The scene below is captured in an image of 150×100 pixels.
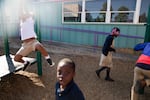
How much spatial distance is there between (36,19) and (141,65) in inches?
128

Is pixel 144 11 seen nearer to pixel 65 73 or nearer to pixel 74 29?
pixel 74 29

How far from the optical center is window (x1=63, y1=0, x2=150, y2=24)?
28.2 feet

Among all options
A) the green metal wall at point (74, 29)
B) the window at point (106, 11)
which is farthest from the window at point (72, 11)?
the green metal wall at point (74, 29)

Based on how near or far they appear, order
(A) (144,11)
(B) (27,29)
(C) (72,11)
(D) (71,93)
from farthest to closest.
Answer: (C) (72,11) < (A) (144,11) < (B) (27,29) < (D) (71,93)

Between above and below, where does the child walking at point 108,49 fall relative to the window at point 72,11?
below

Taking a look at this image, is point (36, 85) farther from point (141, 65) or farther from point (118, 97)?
point (141, 65)

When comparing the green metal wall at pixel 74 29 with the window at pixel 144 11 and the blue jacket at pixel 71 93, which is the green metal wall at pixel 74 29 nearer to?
the window at pixel 144 11

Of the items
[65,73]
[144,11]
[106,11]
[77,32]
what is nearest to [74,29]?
[77,32]

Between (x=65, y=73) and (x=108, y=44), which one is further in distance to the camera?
(x=108, y=44)

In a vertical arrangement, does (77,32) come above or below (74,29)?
below

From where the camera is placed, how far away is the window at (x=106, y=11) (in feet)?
Answer: 28.2

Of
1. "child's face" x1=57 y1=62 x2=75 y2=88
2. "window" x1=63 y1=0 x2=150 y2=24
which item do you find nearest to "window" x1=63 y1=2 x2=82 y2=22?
"window" x1=63 y1=0 x2=150 y2=24

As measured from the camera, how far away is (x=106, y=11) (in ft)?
30.9

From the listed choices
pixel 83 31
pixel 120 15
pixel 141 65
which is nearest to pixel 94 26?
pixel 83 31
